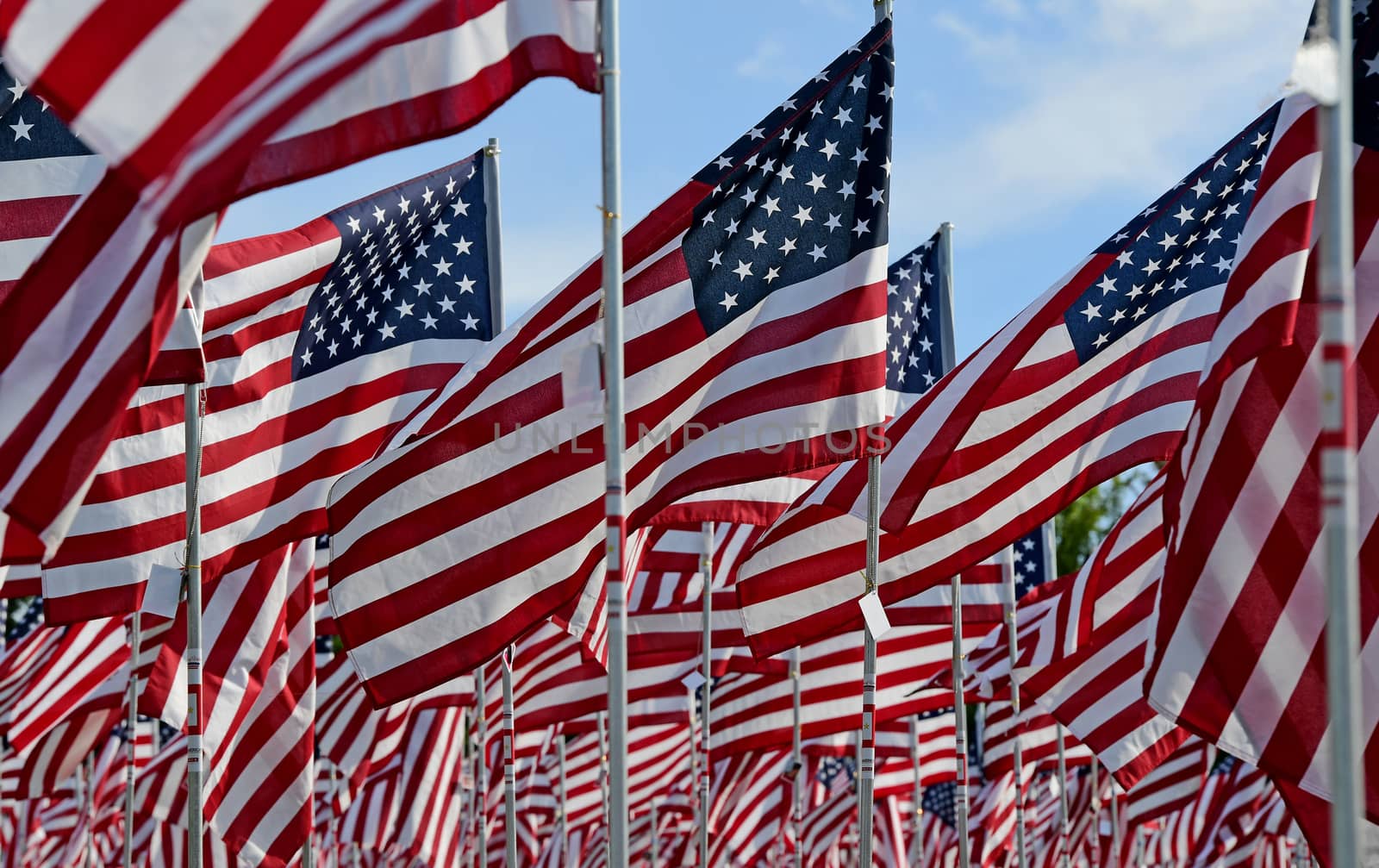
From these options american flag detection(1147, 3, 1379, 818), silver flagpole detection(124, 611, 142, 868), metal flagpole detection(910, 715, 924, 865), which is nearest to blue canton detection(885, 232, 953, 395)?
metal flagpole detection(910, 715, 924, 865)

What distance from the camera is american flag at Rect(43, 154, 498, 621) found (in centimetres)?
1161

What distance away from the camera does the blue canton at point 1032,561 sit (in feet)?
77.6

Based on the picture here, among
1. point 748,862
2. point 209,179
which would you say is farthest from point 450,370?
point 748,862

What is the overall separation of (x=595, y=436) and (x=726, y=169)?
196cm

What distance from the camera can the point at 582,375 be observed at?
7.54 metres

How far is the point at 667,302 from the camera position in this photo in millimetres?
10734

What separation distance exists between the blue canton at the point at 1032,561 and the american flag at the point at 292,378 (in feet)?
38.9

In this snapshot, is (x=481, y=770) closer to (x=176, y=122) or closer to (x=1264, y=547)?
(x=1264, y=547)

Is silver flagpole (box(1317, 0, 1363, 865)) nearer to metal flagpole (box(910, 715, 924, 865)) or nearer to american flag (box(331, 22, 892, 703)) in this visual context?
american flag (box(331, 22, 892, 703))

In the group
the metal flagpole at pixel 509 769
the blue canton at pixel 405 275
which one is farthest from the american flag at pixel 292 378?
the metal flagpole at pixel 509 769

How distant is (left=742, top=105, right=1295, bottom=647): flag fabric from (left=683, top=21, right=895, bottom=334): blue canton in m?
1.40

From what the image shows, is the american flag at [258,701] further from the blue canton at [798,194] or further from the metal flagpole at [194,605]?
the blue canton at [798,194]

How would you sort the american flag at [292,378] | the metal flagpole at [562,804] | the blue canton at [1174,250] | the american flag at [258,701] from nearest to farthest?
the american flag at [292,378], the blue canton at [1174,250], the american flag at [258,701], the metal flagpole at [562,804]

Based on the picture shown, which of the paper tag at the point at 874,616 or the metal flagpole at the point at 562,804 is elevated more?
the paper tag at the point at 874,616
